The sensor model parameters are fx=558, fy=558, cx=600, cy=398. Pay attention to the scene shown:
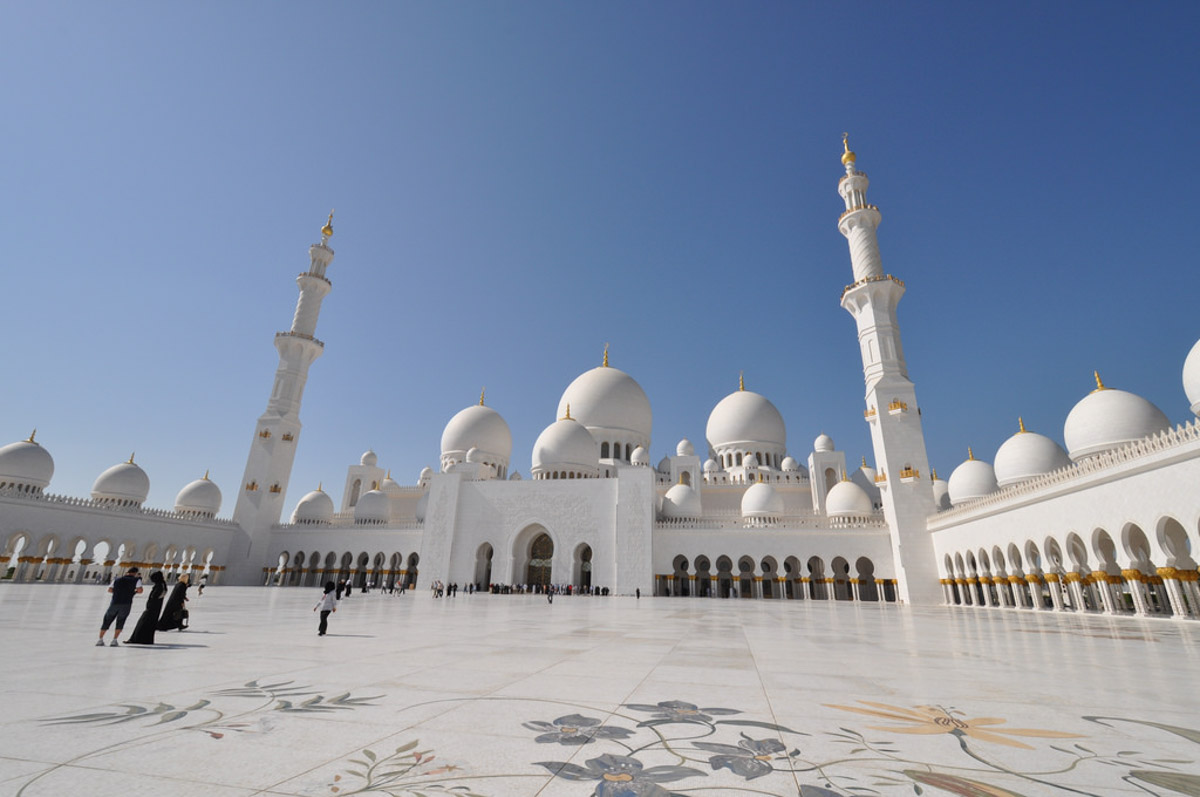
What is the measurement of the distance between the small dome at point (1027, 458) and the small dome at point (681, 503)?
559 inches

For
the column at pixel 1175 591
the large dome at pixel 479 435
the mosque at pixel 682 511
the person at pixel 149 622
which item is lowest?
A: the person at pixel 149 622

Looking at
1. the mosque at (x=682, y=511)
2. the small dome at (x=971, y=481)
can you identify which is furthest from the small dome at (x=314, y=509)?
the small dome at (x=971, y=481)

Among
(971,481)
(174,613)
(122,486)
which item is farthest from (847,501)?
(122,486)

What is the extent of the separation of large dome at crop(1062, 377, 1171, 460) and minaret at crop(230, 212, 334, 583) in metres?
39.0

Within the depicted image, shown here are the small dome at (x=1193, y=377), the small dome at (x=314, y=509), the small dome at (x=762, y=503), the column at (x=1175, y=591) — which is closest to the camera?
the column at (x=1175, y=591)

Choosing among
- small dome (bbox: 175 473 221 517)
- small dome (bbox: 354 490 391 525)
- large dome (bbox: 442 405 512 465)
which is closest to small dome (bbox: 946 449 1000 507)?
large dome (bbox: 442 405 512 465)

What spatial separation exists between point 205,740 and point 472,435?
116 ft

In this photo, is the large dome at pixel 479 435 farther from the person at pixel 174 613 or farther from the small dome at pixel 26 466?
the person at pixel 174 613

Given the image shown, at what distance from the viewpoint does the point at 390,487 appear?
130 ft

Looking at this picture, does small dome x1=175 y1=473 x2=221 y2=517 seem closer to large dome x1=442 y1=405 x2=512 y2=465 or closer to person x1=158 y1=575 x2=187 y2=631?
large dome x1=442 y1=405 x2=512 y2=465

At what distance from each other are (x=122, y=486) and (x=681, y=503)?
31.0m

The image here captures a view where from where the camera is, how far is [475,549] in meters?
29.8

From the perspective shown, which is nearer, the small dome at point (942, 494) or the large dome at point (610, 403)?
the small dome at point (942, 494)

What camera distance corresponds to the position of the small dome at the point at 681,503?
30594 millimetres
